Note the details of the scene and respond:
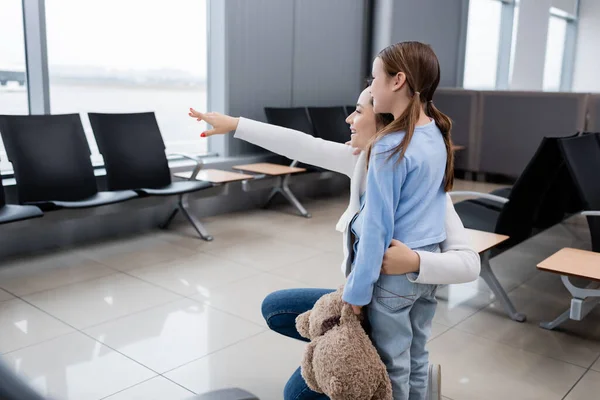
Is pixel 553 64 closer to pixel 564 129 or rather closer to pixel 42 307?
pixel 564 129

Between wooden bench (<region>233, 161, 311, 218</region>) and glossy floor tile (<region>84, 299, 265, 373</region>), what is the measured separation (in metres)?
2.29

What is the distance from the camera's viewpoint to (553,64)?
14633 mm

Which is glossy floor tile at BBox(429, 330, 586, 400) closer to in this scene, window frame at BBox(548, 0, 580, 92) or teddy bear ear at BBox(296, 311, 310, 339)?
teddy bear ear at BBox(296, 311, 310, 339)

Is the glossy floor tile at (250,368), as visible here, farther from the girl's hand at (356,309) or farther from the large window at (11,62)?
the large window at (11,62)

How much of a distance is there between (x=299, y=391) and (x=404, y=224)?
0.60 m

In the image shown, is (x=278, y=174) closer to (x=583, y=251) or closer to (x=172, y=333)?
(x=172, y=333)

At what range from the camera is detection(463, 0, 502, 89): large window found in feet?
32.8

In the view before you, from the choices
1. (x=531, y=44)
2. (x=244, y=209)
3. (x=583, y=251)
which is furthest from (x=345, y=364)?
(x=531, y=44)

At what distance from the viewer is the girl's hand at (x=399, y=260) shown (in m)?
1.50

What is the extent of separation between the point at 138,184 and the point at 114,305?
67.0 inches

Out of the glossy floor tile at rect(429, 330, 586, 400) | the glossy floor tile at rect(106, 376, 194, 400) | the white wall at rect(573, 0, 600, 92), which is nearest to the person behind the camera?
the glossy floor tile at rect(106, 376, 194, 400)

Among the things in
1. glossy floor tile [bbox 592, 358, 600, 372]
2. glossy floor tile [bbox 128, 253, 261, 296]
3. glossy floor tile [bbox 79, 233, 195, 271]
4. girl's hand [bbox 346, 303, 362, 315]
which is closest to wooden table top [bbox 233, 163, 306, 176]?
glossy floor tile [bbox 79, 233, 195, 271]

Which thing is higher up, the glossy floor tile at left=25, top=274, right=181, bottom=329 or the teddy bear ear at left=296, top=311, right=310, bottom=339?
the teddy bear ear at left=296, top=311, right=310, bottom=339

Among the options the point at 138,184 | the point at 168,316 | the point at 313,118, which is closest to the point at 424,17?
the point at 313,118
